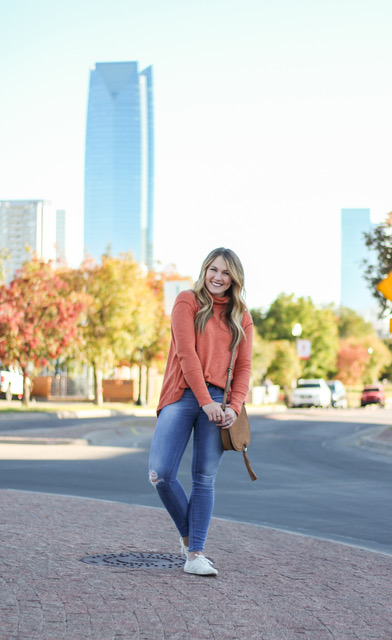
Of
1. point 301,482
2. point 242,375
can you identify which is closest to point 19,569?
point 242,375

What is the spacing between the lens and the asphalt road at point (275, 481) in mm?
8766

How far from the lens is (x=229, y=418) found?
18.0 feet

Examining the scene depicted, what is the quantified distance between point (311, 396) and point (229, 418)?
46.3 m

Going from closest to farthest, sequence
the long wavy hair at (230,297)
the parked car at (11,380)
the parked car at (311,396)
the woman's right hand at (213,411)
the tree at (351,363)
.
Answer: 1. the woman's right hand at (213,411)
2. the long wavy hair at (230,297)
3. the parked car at (11,380)
4. the parked car at (311,396)
5. the tree at (351,363)

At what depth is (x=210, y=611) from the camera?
470cm

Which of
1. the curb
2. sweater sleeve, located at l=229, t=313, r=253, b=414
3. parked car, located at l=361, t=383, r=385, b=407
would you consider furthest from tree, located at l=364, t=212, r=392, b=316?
parked car, located at l=361, t=383, r=385, b=407

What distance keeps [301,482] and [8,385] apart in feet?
98.3

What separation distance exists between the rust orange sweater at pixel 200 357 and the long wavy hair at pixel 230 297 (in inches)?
1.4

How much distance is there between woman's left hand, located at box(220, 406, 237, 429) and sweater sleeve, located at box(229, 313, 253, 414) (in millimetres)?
43

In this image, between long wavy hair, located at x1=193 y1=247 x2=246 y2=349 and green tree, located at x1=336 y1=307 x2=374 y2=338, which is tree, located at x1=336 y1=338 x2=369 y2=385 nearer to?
green tree, located at x1=336 y1=307 x2=374 y2=338

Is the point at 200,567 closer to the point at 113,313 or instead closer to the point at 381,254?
the point at 381,254

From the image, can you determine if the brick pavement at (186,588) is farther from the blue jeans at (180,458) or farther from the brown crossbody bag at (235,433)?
the brown crossbody bag at (235,433)

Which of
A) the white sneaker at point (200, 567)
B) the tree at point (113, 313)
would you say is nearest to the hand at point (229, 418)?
the white sneaker at point (200, 567)

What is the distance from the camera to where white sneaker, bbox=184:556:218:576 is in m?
5.57
